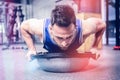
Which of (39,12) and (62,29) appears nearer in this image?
(62,29)

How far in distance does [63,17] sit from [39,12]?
309mm

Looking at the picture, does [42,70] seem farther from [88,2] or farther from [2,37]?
[2,37]

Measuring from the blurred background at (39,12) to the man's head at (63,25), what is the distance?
0.42 ft

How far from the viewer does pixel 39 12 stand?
940mm

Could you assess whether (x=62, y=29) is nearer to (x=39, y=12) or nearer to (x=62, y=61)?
(x=62, y=61)

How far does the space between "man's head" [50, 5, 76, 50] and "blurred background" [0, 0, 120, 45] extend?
127 millimetres

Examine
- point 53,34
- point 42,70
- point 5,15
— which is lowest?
point 42,70

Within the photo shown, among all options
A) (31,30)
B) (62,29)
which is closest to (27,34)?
(31,30)

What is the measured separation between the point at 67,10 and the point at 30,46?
0.52 feet

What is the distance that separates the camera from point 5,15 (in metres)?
1.30

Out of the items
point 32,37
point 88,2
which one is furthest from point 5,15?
point 32,37

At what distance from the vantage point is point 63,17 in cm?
65

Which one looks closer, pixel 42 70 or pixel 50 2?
pixel 42 70

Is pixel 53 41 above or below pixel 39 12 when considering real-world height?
below
